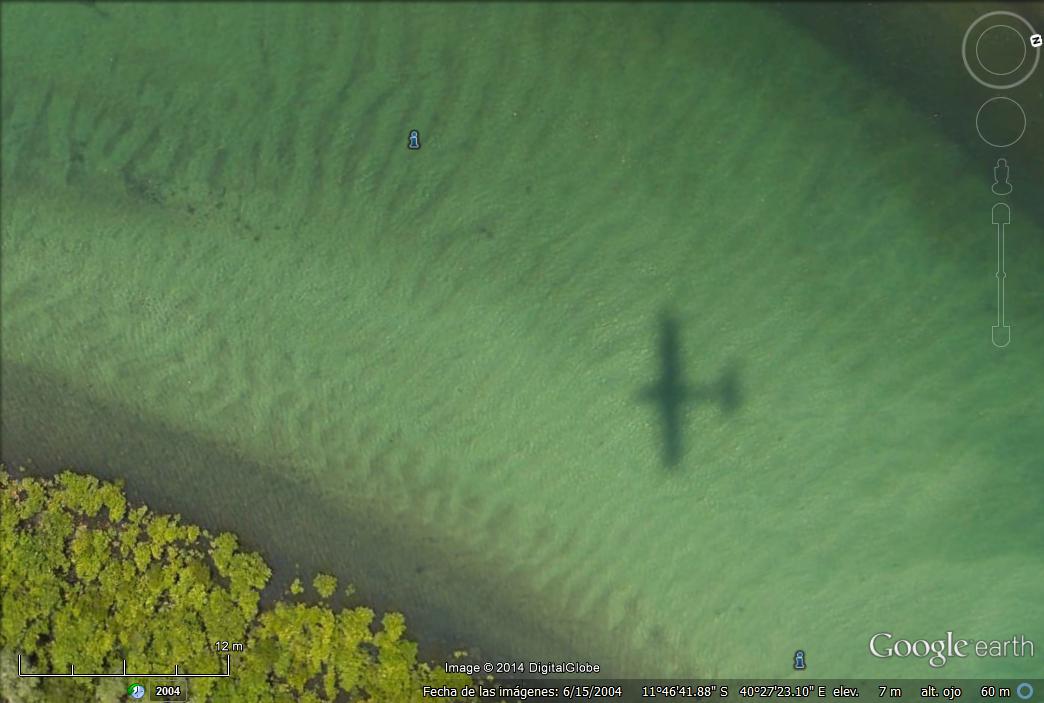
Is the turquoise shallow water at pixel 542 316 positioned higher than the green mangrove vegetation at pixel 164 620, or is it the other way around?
the turquoise shallow water at pixel 542 316

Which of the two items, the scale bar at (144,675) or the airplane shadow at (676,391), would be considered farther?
the scale bar at (144,675)

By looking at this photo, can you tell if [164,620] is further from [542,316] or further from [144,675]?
[542,316]

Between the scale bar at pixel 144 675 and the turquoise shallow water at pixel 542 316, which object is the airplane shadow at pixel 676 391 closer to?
the turquoise shallow water at pixel 542 316

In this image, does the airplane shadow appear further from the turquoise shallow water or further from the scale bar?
the scale bar

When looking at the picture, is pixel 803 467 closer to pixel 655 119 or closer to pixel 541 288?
pixel 541 288

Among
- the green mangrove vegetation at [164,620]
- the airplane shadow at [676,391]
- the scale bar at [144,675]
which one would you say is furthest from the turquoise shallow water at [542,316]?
the scale bar at [144,675]

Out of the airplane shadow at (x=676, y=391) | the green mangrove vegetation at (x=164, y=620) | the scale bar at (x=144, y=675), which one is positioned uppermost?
the airplane shadow at (x=676, y=391)

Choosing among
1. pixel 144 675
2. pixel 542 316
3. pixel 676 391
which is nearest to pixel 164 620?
pixel 144 675
